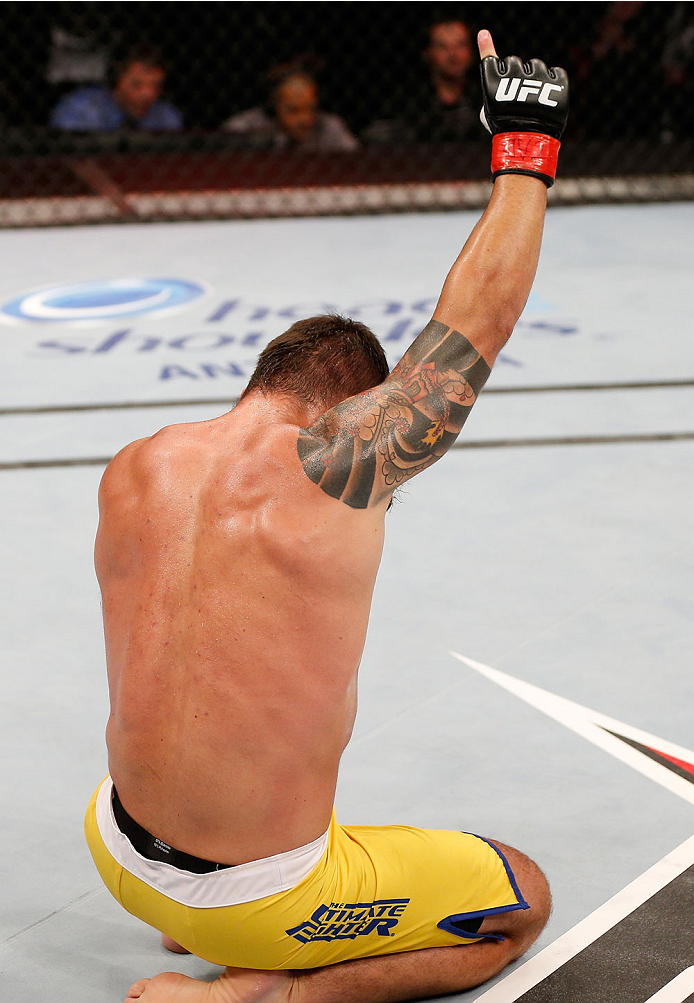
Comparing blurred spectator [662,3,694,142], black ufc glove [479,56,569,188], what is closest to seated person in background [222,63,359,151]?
blurred spectator [662,3,694,142]

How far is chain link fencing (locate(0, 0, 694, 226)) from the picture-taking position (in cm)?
795

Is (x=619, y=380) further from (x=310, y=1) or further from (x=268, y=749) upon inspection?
(x=310, y=1)

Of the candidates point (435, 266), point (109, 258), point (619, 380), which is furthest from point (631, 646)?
point (109, 258)

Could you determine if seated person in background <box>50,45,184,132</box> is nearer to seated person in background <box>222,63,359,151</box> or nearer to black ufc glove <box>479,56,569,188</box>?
seated person in background <box>222,63,359,151</box>

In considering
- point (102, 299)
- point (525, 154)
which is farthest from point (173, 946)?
point (102, 299)

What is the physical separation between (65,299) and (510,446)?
8.68 feet

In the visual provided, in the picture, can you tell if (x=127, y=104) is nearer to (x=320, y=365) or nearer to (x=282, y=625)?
(x=320, y=365)

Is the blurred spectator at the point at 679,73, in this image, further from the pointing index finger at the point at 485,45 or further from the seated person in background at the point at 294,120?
the pointing index finger at the point at 485,45

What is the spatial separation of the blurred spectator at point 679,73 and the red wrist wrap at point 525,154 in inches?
276

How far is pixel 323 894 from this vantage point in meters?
1.68

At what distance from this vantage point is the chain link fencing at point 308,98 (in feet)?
26.1

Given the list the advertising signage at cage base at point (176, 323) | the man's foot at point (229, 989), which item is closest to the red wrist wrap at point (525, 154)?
the man's foot at point (229, 989)

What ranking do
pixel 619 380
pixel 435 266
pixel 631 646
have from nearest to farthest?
pixel 631 646, pixel 619 380, pixel 435 266

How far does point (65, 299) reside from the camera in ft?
19.0
